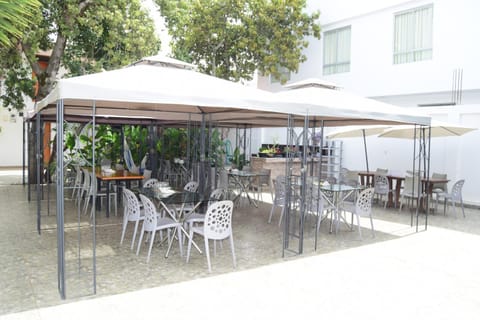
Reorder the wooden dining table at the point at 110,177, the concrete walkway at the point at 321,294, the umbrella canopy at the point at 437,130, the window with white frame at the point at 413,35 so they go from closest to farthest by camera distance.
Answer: the concrete walkway at the point at 321,294 < the wooden dining table at the point at 110,177 < the umbrella canopy at the point at 437,130 < the window with white frame at the point at 413,35

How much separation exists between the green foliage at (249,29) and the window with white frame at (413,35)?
9.71 ft

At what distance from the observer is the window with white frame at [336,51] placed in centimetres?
1341

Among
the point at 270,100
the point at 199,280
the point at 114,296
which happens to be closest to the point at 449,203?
the point at 270,100

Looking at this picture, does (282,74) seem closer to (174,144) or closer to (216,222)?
(174,144)

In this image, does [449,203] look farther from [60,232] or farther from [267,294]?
[60,232]

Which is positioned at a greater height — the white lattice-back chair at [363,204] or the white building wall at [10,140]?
the white building wall at [10,140]

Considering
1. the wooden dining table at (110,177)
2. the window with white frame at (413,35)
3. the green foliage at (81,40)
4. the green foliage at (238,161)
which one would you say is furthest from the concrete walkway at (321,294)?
the green foliage at (81,40)

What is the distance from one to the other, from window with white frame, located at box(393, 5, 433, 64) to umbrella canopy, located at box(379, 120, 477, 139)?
9.28ft

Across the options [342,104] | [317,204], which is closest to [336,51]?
[342,104]

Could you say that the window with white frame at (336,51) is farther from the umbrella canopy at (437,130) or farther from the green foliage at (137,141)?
the green foliage at (137,141)

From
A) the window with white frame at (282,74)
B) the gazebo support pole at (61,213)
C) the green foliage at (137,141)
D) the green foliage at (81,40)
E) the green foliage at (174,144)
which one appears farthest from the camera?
the window with white frame at (282,74)

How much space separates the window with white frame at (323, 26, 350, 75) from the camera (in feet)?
44.0

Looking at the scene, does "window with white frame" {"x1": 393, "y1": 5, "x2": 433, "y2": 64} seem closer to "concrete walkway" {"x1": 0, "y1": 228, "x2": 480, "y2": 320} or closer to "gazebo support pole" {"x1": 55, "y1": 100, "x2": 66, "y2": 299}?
"concrete walkway" {"x1": 0, "y1": 228, "x2": 480, "y2": 320}

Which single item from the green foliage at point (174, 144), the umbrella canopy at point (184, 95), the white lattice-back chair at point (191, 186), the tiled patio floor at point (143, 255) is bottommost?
the tiled patio floor at point (143, 255)
